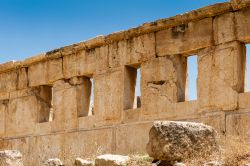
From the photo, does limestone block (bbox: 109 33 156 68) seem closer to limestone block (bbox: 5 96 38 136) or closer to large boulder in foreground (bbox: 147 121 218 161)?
limestone block (bbox: 5 96 38 136)

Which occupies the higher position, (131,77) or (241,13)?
(241,13)

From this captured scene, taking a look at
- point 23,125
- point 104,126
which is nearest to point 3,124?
point 23,125

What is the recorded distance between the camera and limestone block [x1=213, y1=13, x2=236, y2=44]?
948 centimetres

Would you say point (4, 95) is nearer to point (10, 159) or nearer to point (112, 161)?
point (10, 159)

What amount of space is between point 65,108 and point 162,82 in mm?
2816

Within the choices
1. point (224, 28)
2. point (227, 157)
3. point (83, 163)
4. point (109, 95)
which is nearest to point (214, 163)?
point (227, 157)

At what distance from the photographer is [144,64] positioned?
10.7 meters

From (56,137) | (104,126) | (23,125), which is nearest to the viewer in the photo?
(104,126)

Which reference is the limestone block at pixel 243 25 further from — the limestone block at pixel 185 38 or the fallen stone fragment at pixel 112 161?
the fallen stone fragment at pixel 112 161

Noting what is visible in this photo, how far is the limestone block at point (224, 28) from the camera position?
9477mm

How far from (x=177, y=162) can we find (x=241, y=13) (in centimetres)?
379

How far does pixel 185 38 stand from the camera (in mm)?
10094

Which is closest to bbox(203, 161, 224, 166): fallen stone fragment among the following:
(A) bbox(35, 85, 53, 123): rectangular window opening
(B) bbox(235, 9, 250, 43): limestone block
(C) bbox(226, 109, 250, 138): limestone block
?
(C) bbox(226, 109, 250, 138): limestone block

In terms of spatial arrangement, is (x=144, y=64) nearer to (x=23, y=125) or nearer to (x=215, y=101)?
(x=215, y=101)
